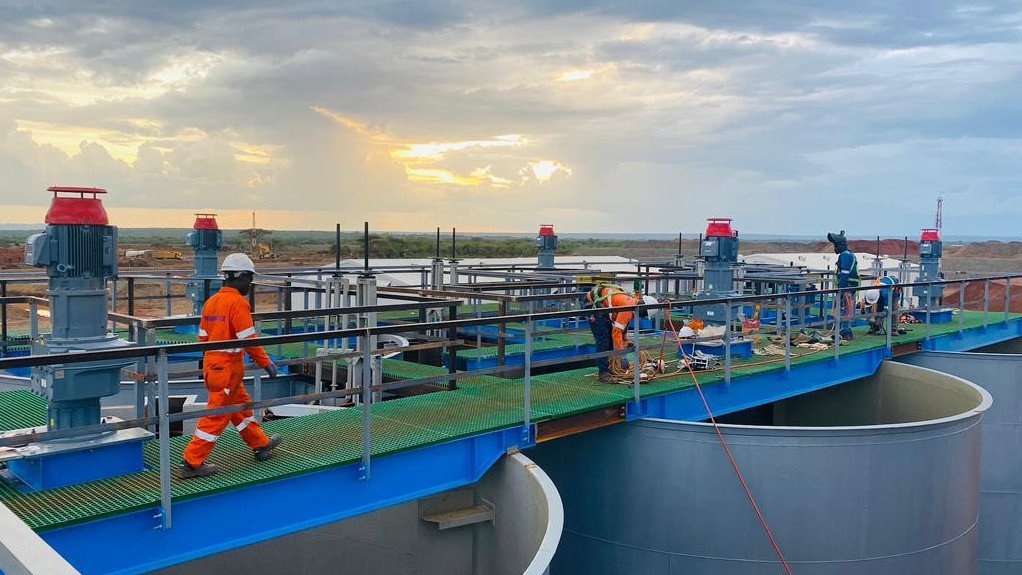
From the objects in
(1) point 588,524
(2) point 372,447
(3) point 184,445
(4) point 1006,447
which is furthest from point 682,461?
(4) point 1006,447

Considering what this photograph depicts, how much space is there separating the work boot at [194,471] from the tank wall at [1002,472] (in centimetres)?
1194

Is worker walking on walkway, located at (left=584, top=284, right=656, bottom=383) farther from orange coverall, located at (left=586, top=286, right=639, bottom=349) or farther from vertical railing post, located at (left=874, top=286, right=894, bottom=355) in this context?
vertical railing post, located at (left=874, top=286, right=894, bottom=355)

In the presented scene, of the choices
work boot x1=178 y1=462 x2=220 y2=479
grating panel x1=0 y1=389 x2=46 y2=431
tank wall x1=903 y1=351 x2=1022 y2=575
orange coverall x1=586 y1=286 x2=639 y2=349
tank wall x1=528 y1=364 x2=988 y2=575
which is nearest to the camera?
work boot x1=178 y1=462 x2=220 y2=479

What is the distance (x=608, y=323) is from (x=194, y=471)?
5152mm

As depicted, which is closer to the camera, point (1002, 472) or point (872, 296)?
point (1002, 472)

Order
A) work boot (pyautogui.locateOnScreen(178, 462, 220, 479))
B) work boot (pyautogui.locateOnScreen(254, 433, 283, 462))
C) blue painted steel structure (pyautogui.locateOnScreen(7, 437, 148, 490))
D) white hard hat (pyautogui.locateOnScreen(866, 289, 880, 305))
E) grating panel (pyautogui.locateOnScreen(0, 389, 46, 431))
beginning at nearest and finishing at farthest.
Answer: blue painted steel structure (pyautogui.locateOnScreen(7, 437, 148, 490)) < work boot (pyautogui.locateOnScreen(178, 462, 220, 479)) < work boot (pyautogui.locateOnScreen(254, 433, 283, 462)) < grating panel (pyautogui.locateOnScreen(0, 389, 46, 431)) < white hard hat (pyautogui.locateOnScreen(866, 289, 880, 305))

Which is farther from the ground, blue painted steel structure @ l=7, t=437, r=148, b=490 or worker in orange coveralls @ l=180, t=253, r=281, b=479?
worker in orange coveralls @ l=180, t=253, r=281, b=479

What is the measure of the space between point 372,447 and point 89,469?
6.66 ft

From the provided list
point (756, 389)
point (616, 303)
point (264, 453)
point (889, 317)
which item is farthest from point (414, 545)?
point (889, 317)

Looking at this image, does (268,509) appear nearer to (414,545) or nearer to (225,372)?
(225,372)

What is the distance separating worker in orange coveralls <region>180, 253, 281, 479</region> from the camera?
566 centimetres

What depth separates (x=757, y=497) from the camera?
8.41 metres

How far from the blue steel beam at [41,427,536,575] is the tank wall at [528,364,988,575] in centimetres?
177

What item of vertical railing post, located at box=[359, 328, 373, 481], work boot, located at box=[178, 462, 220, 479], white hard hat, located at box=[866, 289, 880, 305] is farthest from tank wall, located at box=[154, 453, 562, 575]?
white hard hat, located at box=[866, 289, 880, 305]
